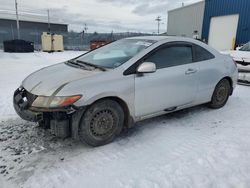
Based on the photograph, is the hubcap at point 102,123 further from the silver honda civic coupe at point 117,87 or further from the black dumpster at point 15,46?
the black dumpster at point 15,46

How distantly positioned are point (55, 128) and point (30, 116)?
369 millimetres

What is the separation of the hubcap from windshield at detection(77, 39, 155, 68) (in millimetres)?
726

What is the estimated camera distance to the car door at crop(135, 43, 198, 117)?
3107mm

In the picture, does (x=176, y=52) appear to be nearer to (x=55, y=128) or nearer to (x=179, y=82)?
(x=179, y=82)

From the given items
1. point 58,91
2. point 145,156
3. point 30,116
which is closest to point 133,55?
point 58,91

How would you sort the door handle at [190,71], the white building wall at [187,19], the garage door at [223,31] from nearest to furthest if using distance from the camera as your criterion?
the door handle at [190,71]
the garage door at [223,31]
the white building wall at [187,19]

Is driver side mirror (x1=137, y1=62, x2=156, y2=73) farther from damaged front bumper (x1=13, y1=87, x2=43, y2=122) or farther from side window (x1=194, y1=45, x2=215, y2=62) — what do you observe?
damaged front bumper (x1=13, y1=87, x2=43, y2=122)

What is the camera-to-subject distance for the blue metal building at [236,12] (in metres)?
14.8

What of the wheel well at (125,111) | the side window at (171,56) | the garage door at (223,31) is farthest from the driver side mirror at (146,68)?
the garage door at (223,31)

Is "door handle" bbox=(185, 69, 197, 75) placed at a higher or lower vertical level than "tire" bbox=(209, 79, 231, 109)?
higher

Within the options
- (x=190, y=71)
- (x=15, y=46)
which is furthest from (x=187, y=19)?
(x=190, y=71)

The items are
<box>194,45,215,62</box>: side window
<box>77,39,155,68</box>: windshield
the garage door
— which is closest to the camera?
<box>77,39,155,68</box>: windshield

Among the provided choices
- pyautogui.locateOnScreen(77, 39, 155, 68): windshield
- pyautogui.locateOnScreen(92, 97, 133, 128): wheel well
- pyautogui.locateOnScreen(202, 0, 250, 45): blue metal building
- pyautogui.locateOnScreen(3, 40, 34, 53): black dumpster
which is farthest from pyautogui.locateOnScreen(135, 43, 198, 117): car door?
pyautogui.locateOnScreen(3, 40, 34, 53): black dumpster

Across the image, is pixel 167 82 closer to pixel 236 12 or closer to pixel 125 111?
pixel 125 111
